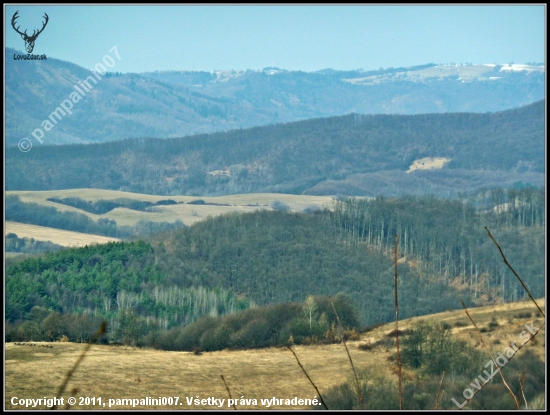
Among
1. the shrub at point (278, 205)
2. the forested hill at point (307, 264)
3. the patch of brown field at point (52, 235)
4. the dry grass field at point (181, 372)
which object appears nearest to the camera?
the dry grass field at point (181, 372)

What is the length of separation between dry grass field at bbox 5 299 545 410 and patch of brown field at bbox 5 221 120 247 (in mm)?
89524

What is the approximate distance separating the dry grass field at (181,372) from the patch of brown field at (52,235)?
294 feet

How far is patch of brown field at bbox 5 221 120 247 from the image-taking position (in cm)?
11716

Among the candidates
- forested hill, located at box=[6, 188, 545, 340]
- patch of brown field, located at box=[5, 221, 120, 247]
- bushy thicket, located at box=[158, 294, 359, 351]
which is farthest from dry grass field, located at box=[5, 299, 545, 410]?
patch of brown field, located at box=[5, 221, 120, 247]

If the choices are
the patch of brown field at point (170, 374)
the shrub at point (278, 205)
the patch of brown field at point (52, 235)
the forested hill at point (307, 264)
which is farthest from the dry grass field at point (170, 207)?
the patch of brown field at point (170, 374)

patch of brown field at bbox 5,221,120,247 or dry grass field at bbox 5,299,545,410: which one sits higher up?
dry grass field at bbox 5,299,545,410

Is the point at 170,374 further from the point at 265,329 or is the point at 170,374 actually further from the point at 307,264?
the point at 307,264

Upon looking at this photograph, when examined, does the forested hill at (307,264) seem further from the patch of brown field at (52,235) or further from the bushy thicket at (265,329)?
the patch of brown field at (52,235)

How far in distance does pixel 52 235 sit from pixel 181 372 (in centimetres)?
10781

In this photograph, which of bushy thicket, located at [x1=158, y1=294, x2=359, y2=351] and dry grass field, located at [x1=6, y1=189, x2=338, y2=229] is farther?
dry grass field, located at [x1=6, y1=189, x2=338, y2=229]

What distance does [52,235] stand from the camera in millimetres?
124875

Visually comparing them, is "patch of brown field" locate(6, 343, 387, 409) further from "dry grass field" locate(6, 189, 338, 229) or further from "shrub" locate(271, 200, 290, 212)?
"shrub" locate(271, 200, 290, 212)

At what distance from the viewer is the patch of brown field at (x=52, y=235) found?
11716 centimetres

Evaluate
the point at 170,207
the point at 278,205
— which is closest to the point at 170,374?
the point at 170,207
